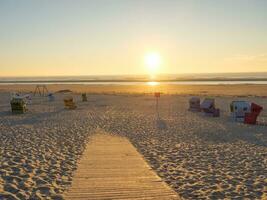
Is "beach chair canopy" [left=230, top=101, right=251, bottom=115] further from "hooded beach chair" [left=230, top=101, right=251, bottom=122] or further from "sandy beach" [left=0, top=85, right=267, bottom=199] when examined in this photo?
"sandy beach" [left=0, top=85, right=267, bottom=199]

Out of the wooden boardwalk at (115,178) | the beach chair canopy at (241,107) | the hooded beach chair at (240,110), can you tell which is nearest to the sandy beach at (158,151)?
the wooden boardwalk at (115,178)

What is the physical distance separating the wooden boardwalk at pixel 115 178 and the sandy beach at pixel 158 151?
1.05 ft

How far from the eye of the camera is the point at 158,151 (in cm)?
1316

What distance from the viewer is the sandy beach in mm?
8914

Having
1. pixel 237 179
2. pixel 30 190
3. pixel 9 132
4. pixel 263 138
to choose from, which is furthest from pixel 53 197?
pixel 263 138

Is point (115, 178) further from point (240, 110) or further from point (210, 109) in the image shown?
point (210, 109)

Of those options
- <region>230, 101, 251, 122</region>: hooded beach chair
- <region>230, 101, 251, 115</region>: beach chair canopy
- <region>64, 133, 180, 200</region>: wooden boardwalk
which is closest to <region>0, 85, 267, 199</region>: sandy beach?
<region>64, 133, 180, 200</region>: wooden boardwalk

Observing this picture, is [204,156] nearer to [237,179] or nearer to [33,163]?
[237,179]

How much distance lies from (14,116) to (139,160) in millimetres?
14510

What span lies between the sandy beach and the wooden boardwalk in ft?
1.05

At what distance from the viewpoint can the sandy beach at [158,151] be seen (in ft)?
29.2

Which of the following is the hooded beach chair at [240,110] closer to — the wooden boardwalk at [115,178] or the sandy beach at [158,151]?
the sandy beach at [158,151]

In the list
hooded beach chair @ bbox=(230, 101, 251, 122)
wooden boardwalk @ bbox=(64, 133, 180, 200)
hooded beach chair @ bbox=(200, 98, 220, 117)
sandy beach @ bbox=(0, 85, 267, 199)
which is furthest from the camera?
hooded beach chair @ bbox=(200, 98, 220, 117)

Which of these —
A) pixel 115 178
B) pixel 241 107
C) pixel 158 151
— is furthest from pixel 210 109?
pixel 115 178
